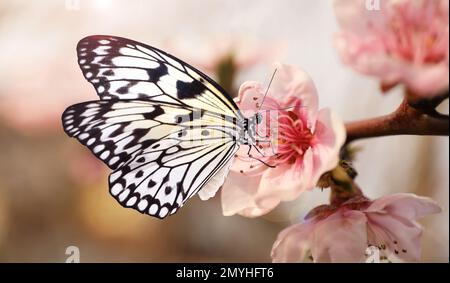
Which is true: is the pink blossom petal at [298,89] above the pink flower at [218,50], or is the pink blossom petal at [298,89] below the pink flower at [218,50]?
below

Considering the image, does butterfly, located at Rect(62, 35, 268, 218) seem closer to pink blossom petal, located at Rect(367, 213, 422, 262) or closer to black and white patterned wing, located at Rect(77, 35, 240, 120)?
black and white patterned wing, located at Rect(77, 35, 240, 120)

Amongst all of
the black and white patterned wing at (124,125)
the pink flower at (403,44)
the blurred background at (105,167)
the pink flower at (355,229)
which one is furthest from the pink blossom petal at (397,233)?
→ the black and white patterned wing at (124,125)

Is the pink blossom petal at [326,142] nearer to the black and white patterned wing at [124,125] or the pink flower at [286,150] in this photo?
the pink flower at [286,150]

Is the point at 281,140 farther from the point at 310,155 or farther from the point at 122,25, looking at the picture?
the point at 122,25

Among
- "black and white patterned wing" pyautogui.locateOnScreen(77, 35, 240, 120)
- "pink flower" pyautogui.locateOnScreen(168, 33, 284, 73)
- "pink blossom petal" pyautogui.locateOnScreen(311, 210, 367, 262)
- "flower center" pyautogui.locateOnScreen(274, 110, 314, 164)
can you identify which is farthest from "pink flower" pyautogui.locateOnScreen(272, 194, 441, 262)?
"pink flower" pyautogui.locateOnScreen(168, 33, 284, 73)

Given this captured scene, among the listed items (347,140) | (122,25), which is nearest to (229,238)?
(347,140)
